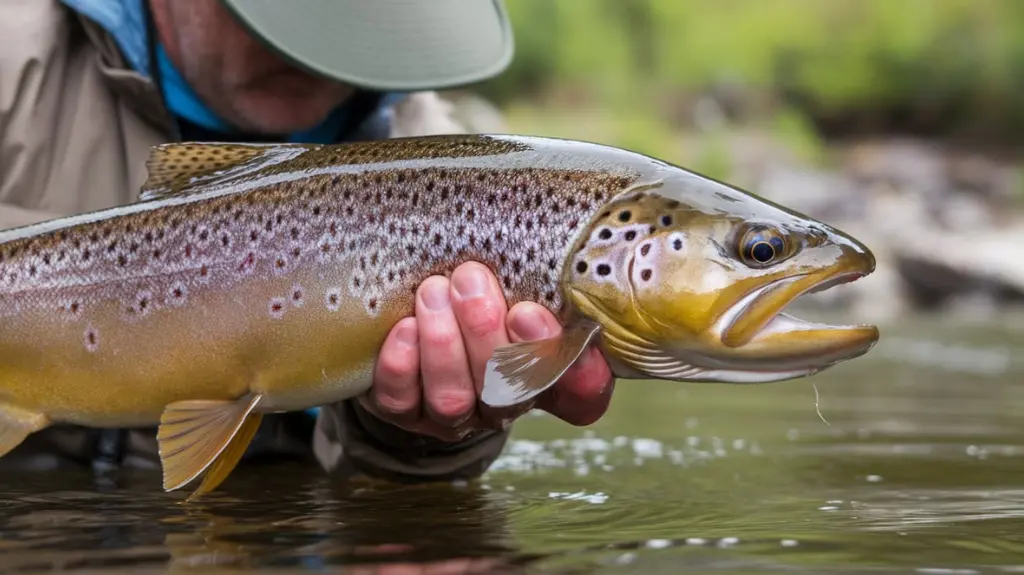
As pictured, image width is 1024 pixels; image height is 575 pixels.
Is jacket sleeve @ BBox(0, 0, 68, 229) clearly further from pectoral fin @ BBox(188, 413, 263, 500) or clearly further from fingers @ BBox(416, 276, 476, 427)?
fingers @ BBox(416, 276, 476, 427)

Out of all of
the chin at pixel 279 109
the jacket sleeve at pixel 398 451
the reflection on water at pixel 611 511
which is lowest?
the reflection on water at pixel 611 511

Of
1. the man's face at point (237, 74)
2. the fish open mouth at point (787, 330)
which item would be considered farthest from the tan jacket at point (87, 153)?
the fish open mouth at point (787, 330)

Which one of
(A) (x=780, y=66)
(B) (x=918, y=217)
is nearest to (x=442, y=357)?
(B) (x=918, y=217)

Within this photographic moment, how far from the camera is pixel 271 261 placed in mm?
2039

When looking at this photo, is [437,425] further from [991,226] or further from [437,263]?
[991,226]

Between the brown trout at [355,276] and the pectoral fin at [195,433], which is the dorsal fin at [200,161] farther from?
the pectoral fin at [195,433]

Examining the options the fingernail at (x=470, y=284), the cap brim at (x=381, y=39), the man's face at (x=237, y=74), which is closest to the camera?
the fingernail at (x=470, y=284)

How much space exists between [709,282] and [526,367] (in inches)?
11.1

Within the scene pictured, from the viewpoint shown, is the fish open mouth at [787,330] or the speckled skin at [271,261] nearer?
the fish open mouth at [787,330]

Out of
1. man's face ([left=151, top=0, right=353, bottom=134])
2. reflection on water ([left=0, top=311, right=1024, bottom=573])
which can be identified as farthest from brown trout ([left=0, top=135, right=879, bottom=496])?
man's face ([left=151, top=0, right=353, bottom=134])

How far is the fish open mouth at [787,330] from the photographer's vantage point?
1.82 meters

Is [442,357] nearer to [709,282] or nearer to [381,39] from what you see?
[709,282]

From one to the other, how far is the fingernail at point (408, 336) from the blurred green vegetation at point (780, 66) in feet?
60.4

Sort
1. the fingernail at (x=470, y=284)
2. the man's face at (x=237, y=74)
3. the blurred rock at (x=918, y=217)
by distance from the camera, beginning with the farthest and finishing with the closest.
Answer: the blurred rock at (x=918, y=217) < the man's face at (x=237, y=74) < the fingernail at (x=470, y=284)
